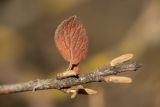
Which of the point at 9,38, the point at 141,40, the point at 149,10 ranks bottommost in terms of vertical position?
the point at 141,40

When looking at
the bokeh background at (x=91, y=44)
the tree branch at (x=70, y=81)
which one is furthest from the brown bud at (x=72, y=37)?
the bokeh background at (x=91, y=44)

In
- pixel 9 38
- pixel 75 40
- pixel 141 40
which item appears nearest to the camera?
pixel 75 40

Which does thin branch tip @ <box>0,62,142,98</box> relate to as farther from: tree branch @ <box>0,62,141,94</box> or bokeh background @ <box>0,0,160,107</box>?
bokeh background @ <box>0,0,160,107</box>

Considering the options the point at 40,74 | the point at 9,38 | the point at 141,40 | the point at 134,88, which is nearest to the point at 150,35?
the point at 141,40

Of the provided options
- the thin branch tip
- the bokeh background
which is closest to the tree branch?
the thin branch tip

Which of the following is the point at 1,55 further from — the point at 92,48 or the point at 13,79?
the point at 92,48
